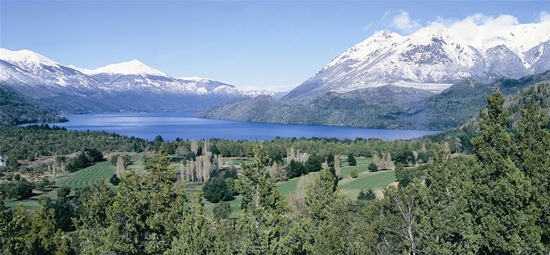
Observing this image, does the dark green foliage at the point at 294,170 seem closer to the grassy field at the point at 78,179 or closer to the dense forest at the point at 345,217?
the grassy field at the point at 78,179

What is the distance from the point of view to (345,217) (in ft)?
80.2

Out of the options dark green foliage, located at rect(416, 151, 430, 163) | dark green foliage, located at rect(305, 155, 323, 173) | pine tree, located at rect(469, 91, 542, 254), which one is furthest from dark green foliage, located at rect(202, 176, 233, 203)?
dark green foliage, located at rect(416, 151, 430, 163)

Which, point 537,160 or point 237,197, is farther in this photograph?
point 237,197

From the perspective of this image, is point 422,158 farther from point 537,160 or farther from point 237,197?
point 537,160

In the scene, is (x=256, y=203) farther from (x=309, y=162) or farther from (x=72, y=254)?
(x=309, y=162)

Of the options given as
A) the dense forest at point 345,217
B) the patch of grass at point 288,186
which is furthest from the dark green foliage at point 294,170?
the dense forest at point 345,217

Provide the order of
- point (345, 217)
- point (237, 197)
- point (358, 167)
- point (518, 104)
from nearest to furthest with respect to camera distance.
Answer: point (345, 217) → point (237, 197) → point (358, 167) → point (518, 104)

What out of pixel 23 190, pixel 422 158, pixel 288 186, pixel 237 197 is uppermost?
pixel 23 190

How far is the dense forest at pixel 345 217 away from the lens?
21000mm

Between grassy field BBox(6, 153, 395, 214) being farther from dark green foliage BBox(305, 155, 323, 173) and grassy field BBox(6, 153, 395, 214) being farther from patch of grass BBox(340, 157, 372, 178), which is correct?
dark green foliage BBox(305, 155, 323, 173)

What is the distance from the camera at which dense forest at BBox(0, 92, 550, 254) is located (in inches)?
827

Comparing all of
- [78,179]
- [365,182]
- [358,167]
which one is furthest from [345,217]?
[358,167]

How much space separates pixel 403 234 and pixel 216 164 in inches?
3534

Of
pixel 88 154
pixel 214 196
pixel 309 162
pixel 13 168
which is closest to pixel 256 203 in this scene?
pixel 214 196
